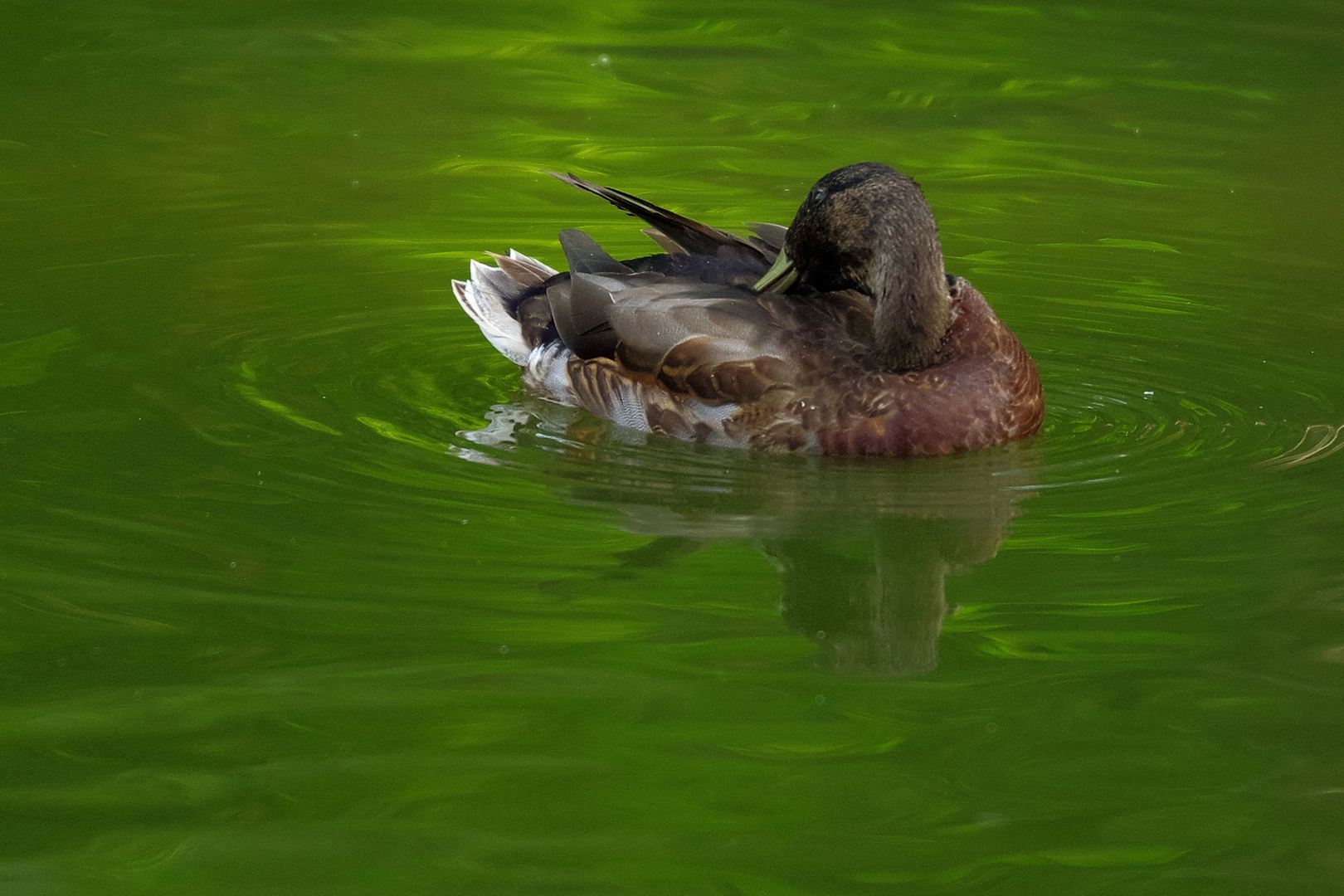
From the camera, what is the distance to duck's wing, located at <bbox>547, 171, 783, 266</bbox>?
737 centimetres

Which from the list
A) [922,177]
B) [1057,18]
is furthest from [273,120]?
[1057,18]

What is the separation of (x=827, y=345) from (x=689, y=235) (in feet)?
3.40

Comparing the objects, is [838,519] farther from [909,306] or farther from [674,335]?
[674,335]

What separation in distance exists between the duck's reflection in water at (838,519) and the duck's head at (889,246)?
1.50ft

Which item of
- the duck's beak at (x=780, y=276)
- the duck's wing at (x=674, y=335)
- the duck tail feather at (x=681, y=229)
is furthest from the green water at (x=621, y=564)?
the duck tail feather at (x=681, y=229)

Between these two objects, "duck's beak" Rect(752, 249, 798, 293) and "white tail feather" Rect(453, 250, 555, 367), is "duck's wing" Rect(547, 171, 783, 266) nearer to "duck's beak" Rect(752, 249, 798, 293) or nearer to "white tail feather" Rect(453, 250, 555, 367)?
"duck's beak" Rect(752, 249, 798, 293)

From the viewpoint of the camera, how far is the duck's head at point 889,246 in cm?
664

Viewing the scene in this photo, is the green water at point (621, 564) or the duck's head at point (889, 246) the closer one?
the green water at point (621, 564)

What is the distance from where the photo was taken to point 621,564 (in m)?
5.70

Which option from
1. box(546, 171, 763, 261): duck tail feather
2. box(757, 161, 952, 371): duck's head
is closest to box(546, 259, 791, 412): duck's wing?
box(546, 171, 763, 261): duck tail feather

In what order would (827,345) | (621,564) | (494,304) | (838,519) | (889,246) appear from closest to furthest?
(621,564) → (838,519) → (889,246) → (827,345) → (494,304)

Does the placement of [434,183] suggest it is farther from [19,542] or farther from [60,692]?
[60,692]

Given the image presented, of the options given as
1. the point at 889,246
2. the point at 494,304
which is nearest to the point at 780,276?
the point at 889,246

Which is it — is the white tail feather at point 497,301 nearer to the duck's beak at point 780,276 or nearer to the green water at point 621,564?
the green water at point 621,564
